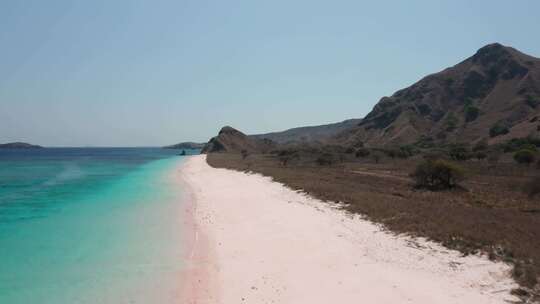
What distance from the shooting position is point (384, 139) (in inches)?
4808

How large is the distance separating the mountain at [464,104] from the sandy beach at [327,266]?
8454cm

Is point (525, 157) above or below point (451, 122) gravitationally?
below

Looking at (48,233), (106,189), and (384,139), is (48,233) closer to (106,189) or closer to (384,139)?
(106,189)

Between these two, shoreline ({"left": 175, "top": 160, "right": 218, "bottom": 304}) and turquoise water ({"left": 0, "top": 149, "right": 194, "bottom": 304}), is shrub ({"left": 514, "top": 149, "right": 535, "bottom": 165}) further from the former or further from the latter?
shoreline ({"left": 175, "top": 160, "right": 218, "bottom": 304})

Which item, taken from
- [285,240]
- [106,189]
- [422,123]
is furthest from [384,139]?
[285,240]

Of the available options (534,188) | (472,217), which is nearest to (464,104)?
(534,188)

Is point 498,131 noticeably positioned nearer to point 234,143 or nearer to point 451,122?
point 451,122

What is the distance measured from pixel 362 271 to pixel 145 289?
6598 mm

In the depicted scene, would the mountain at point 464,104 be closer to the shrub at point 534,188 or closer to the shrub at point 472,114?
the shrub at point 472,114

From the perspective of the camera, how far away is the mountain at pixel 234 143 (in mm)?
129250

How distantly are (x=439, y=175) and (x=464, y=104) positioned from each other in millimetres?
114524

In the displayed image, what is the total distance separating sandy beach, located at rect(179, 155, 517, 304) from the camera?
873 cm

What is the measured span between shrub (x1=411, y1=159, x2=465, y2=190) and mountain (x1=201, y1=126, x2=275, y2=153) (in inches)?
3895

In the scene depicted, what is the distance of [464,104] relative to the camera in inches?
4916
